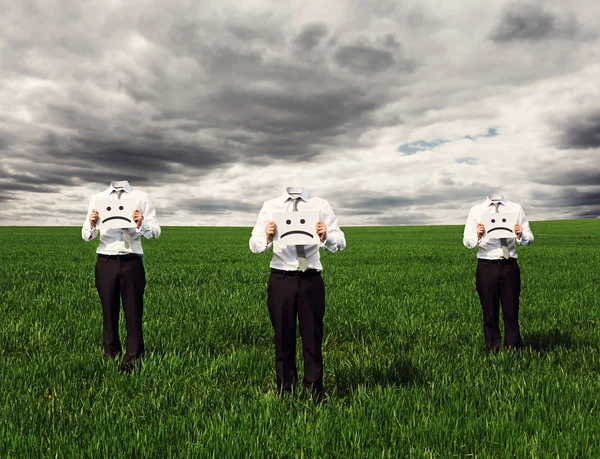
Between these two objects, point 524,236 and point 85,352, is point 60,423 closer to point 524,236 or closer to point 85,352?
point 85,352

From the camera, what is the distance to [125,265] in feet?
22.2

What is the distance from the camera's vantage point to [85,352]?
294 inches

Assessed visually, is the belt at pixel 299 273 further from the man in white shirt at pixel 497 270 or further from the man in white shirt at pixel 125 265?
the man in white shirt at pixel 497 270

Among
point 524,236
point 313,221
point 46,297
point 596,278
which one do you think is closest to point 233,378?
point 313,221

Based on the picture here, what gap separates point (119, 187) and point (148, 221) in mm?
681

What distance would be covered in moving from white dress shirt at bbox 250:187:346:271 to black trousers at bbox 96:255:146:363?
8.04ft

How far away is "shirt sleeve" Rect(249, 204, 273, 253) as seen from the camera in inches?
199

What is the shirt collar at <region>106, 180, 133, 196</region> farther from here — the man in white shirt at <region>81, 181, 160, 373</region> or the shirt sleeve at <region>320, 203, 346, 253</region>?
the shirt sleeve at <region>320, 203, 346, 253</region>

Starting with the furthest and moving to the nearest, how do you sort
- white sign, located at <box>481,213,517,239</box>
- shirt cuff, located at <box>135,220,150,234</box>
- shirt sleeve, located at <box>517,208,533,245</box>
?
shirt sleeve, located at <box>517,208,533,245</box> < white sign, located at <box>481,213,517,239</box> < shirt cuff, located at <box>135,220,150,234</box>

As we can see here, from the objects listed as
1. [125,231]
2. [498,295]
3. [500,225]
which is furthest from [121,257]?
[498,295]

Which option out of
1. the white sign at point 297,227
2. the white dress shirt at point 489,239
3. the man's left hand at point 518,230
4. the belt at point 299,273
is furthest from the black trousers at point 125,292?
the man's left hand at point 518,230

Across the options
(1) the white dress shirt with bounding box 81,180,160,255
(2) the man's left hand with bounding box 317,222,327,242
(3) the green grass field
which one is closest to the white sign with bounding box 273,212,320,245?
(2) the man's left hand with bounding box 317,222,327,242

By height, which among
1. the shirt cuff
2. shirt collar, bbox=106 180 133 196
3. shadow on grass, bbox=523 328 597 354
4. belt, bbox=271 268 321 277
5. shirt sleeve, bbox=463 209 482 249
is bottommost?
shadow on grass, bbox=523 328 597 354

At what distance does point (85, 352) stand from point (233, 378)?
253 centimetres
